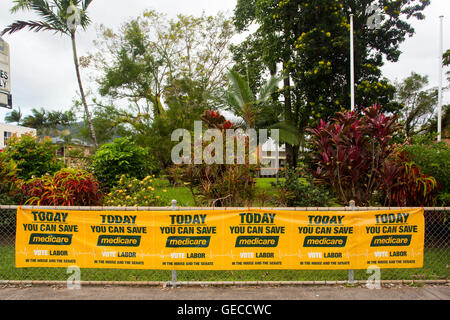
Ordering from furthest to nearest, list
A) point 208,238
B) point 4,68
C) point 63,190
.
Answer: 1. point 4,68
2. point 63,190
3. point 208,238

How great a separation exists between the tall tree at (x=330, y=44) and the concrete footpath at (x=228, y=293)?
10.4m

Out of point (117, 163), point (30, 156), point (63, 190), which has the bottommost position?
point (63, 190)

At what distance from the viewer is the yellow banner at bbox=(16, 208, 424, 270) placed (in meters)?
4.45

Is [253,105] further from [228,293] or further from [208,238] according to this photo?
[228,293]

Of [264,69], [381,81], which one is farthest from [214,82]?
[381,81]

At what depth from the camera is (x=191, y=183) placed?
7652 mm

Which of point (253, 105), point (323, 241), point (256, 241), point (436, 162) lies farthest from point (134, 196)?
point (436, 162)

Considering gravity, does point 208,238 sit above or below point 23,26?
below

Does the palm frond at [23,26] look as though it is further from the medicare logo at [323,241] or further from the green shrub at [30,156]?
the medicare logo at [323,241]

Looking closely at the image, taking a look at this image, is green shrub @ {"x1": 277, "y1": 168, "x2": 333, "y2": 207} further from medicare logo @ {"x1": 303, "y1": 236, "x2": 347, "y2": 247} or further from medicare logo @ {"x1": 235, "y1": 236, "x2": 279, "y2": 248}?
medicare logo @ {"x1": 235, "y1": 236, "x2": 279, "y2": 248}

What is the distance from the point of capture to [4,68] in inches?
442

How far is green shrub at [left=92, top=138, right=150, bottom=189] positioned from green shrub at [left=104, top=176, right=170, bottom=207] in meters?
0.80

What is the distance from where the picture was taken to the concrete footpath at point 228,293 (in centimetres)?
413

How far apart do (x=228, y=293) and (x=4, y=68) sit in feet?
40.5
